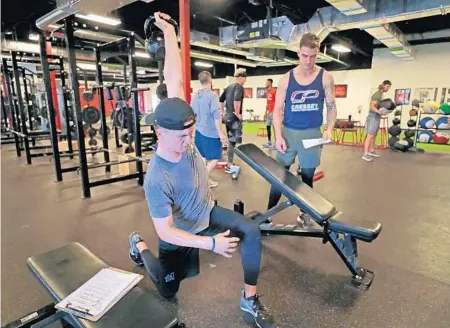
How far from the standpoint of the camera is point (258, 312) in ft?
4.67

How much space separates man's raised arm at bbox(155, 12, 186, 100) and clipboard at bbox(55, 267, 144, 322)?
919mm

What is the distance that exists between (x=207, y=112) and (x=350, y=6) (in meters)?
3.20

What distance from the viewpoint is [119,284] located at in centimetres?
117

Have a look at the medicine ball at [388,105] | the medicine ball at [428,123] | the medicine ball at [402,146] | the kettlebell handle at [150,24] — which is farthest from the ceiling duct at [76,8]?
the medicine ball at [428,123]

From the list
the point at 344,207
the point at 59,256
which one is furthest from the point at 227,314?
the point at 344,207

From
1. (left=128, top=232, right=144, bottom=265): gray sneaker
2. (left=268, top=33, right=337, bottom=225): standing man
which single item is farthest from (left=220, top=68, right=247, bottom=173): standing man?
(left=128, top=232, right=144, bottom=265): gray sneaker

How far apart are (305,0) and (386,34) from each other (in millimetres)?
2044

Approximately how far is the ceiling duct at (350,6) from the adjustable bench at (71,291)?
A: 15.6 ft

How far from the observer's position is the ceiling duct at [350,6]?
439 cm

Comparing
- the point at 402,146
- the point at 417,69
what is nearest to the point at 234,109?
the point at 402,146

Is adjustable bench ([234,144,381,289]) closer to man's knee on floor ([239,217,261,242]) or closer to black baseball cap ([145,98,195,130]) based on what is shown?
man's knee on floor ([239,217,261,242])

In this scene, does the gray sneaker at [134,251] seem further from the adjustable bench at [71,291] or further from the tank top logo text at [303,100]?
the tank top logo text at [303,100]

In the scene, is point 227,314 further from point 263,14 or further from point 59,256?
point 263,14

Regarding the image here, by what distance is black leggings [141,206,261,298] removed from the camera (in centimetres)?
138
